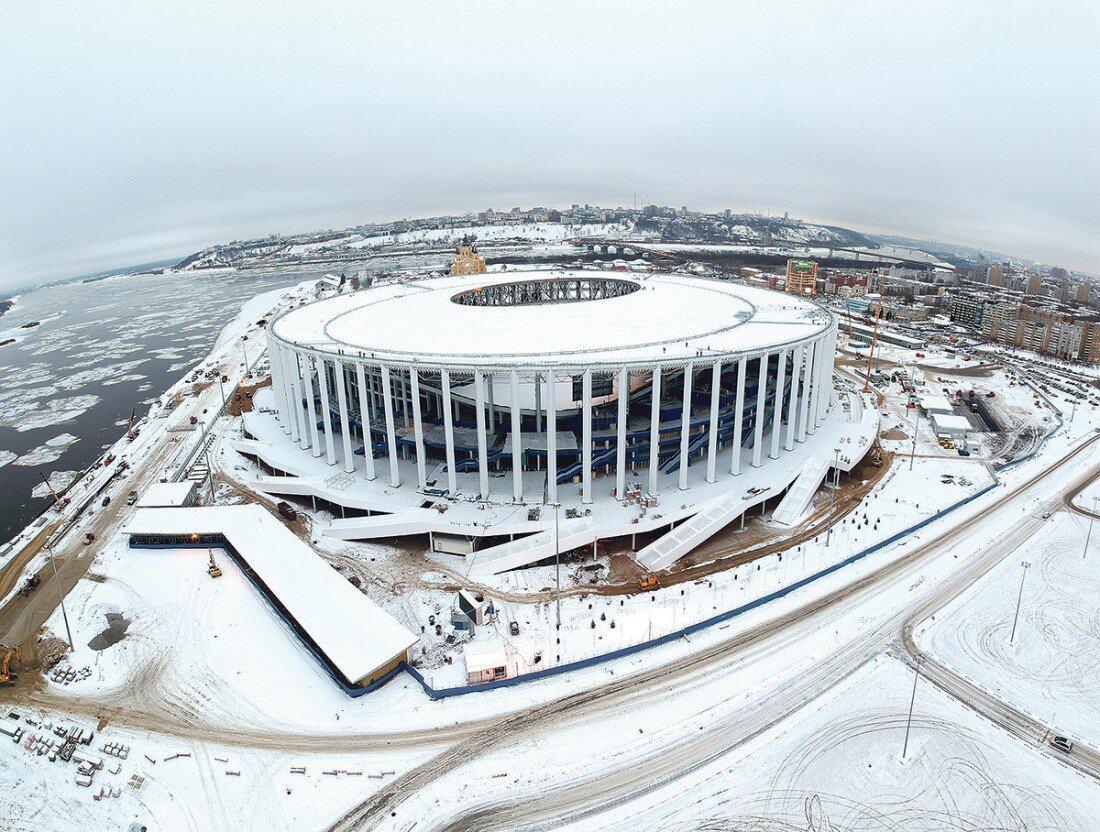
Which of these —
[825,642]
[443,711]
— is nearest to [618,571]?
[825,642]

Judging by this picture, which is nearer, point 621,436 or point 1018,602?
point 1018,602

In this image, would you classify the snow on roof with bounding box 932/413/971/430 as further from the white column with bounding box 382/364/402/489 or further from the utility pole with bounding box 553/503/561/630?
the white column with bounding box 382/364/402/489

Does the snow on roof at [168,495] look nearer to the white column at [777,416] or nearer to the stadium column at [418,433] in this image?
the stadium column at [418,433]

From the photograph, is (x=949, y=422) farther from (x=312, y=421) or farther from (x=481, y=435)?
(x=312, y=421)

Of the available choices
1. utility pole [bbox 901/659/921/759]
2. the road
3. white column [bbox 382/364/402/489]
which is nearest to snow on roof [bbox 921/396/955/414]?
the road

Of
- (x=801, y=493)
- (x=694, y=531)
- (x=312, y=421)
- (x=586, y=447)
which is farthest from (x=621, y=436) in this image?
(x=312, y=421)

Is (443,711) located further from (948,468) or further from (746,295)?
(746,295)
